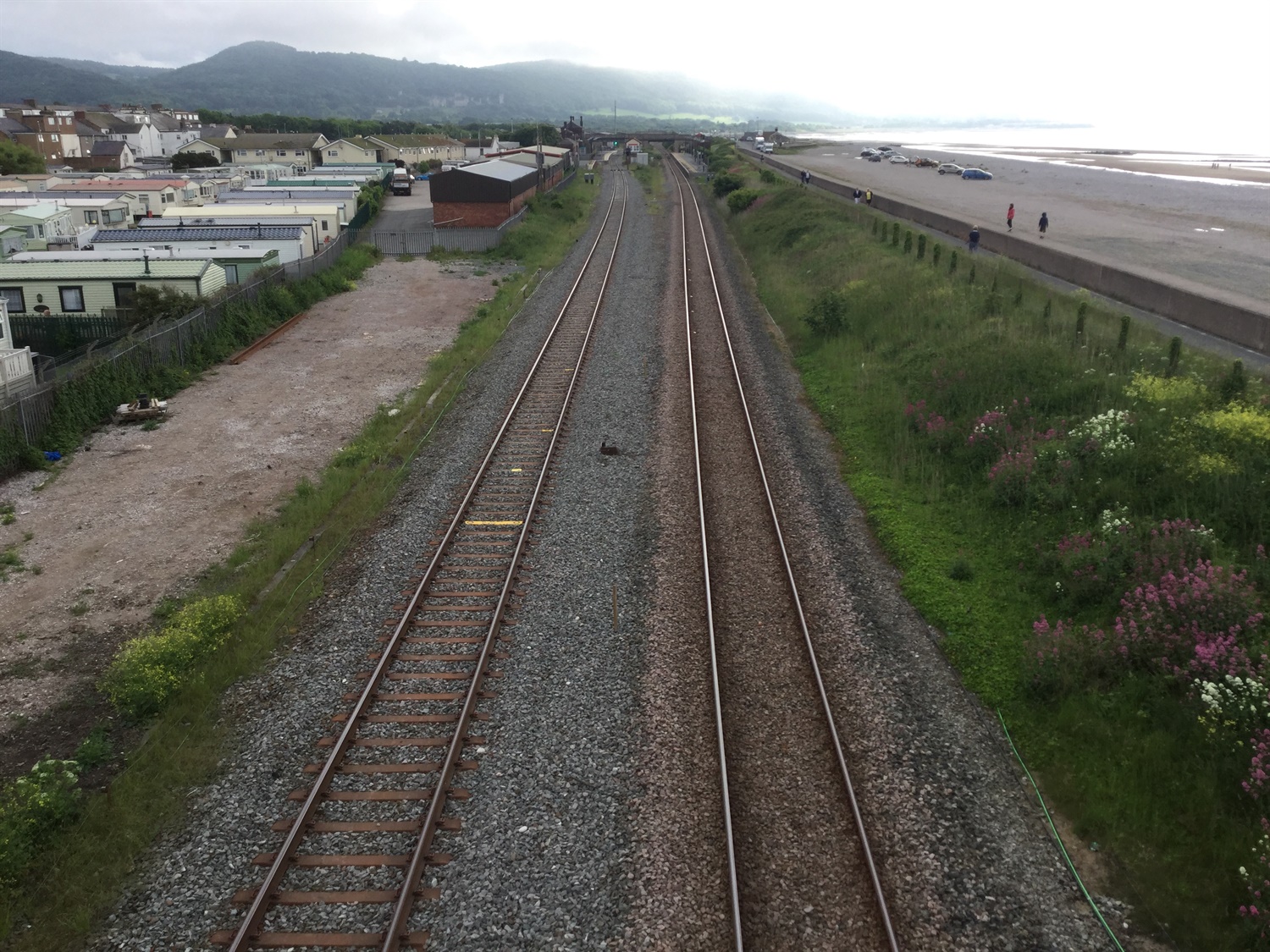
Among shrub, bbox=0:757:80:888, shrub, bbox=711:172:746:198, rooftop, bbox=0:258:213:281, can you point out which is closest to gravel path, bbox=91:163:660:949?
shrub, bbox=0:757:80:888

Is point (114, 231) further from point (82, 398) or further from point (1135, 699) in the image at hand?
point (1135, 699)

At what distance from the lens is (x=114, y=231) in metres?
40.7

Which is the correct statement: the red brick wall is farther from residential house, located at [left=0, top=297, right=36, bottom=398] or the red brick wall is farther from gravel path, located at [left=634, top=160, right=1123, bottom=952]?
gravel path, located at [left=634, top=160, right=1123, bottom=952]

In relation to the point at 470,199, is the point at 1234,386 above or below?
below

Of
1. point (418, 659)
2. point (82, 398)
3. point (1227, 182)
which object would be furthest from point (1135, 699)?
point (1227, 182)

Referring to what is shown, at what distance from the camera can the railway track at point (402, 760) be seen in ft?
24.5

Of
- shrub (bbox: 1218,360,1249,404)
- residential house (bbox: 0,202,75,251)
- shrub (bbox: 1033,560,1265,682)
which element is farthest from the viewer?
residential house (bbox: 0,202,75,251)

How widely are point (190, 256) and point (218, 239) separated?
22.6 feet

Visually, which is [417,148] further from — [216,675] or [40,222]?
[216,675]

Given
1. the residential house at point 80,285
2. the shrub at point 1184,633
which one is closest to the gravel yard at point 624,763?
the shrub at point 1184,633

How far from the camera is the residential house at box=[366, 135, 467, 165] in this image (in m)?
114

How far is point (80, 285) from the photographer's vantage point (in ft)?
94.1

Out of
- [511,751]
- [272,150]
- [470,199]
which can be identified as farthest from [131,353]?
[272,150]

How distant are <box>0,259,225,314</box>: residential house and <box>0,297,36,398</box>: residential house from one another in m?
4.90
